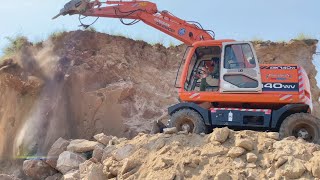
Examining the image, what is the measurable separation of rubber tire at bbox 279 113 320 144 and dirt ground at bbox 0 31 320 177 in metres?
4.69

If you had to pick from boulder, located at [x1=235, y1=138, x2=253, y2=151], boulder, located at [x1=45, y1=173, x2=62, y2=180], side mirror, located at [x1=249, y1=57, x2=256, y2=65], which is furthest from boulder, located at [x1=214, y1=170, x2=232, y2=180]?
boulder, located at [x1=45, y1=173, x2=62, y2=180]

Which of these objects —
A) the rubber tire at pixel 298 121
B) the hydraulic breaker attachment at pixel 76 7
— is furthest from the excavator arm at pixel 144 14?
the rubber tire at pixel 298 121

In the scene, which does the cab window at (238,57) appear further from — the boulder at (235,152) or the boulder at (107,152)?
the boulder at (107,152)

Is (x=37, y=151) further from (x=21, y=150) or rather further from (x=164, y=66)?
(x=164, y=66)

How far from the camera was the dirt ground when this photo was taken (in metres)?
12.5

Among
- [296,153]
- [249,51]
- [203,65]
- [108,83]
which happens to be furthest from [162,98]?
[296,153]

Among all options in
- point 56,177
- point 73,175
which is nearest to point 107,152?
point 73,175

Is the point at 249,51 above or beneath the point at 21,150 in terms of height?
above

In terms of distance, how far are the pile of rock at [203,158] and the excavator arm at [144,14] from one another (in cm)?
377

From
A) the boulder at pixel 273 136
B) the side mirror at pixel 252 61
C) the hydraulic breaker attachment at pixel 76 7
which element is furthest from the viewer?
the hydraulic breaker attachment at pixel 76 7

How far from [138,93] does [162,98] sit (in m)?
0.82

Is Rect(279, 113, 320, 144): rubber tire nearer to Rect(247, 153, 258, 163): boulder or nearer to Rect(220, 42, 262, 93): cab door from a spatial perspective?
Rect(220, 42, 262, 93): cab door

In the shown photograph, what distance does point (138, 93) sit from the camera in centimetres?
1336

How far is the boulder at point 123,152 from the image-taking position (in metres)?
8.51
